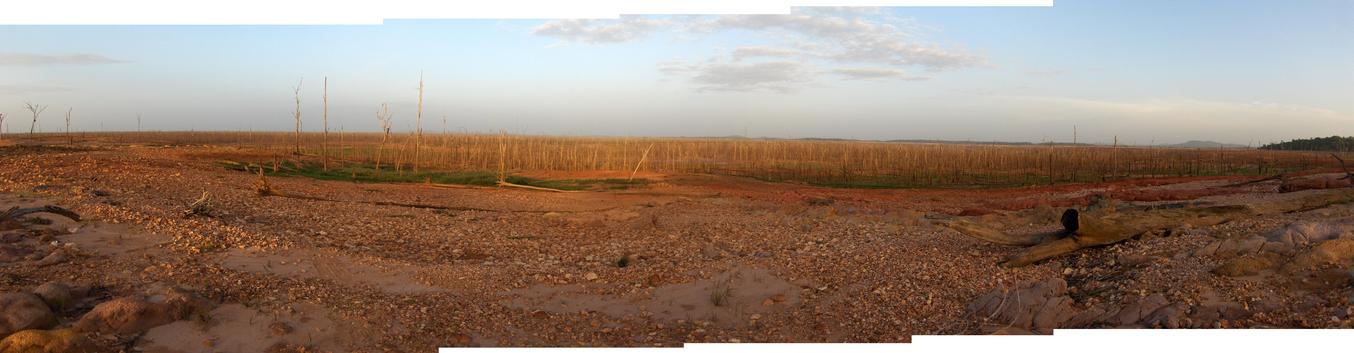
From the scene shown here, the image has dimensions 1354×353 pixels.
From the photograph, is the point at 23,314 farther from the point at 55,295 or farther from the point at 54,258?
the point at 54,258

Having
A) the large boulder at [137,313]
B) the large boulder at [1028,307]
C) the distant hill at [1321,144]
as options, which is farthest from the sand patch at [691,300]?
the distant hill at [1321,144]

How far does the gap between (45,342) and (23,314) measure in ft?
1.31

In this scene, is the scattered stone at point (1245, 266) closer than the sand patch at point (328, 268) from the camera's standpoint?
Yes

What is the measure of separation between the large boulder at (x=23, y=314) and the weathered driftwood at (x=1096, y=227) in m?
5.42

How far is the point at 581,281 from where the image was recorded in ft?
19.2

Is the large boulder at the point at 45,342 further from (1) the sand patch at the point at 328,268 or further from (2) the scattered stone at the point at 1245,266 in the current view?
(2) the scattered stone at the point at 1245,266

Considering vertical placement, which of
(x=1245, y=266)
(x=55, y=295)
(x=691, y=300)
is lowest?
(x=691, y=300)

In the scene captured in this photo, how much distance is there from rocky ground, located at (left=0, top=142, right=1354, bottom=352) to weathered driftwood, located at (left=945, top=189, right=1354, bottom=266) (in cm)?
10

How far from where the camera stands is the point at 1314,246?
4250 millimetres

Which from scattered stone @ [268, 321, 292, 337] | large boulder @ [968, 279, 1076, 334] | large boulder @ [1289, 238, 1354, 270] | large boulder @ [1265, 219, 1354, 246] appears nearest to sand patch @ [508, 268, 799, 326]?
large boulder @ [968, 279, 1076, 334]

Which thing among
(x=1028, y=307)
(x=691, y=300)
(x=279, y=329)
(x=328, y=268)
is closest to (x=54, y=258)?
(x=328, y=268)

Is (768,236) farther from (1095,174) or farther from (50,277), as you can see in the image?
(1095,174)

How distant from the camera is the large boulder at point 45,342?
3547mm

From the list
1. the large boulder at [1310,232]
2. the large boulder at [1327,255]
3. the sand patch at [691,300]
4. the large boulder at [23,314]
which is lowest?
the sand patch at [691,300]
